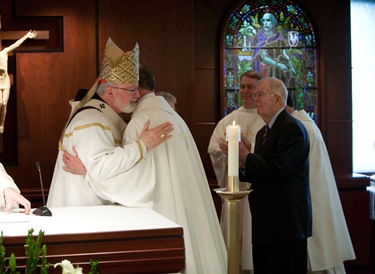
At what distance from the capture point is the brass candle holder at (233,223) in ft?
6.68

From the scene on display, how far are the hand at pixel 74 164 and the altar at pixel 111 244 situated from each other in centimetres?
106

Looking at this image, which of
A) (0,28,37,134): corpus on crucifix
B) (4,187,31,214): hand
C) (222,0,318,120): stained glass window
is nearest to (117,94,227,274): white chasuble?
(4,187,31,214): hand

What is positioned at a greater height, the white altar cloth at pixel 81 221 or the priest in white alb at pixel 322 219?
the white altar cloth at pixel 81 221

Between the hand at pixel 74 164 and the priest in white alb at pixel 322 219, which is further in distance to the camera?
the priest in white alb at pixel 322 219

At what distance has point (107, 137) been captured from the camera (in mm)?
3859

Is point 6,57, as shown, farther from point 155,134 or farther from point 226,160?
point 155,134

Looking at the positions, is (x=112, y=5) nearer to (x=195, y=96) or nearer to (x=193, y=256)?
(x=195, y=96)

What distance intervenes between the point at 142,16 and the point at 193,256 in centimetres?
372

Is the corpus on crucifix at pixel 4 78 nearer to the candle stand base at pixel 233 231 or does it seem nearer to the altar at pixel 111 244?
the altar at pixel 111 244

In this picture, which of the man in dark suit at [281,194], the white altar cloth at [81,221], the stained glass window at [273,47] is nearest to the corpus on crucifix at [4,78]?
the stained glass window at [273,47]

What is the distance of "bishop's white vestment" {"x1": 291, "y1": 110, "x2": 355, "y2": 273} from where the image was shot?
5773 millimetres

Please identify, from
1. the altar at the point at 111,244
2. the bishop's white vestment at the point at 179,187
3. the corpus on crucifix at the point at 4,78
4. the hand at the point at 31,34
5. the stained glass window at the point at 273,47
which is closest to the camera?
the altar at the point at 111,244

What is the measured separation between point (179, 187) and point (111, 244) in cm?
156

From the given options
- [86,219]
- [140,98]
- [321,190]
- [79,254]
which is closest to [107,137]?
[140,98]
